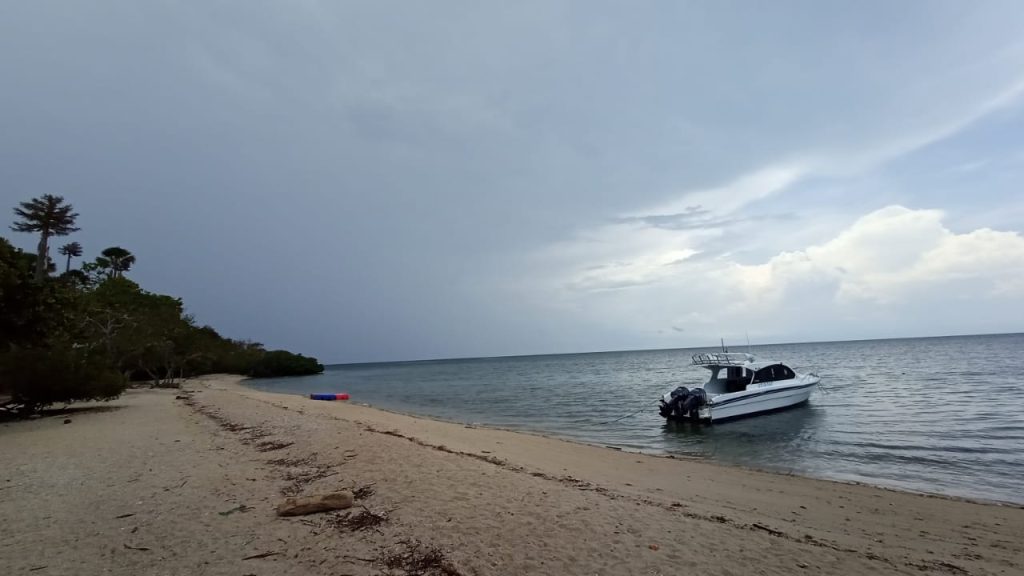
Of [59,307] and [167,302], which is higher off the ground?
[167,302]

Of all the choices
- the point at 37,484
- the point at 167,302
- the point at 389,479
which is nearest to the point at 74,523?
the point at 37,484

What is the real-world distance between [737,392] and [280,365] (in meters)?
101

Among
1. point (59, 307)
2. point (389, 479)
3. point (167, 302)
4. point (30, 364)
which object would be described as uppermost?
point (167, 302)

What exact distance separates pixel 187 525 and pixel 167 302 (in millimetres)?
48062

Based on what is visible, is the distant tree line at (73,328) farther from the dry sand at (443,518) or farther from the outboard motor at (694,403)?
the outboard motor at (694,403)

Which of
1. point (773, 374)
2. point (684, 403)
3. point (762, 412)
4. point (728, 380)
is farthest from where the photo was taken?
point (773, 374)

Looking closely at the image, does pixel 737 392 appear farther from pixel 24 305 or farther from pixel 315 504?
pixel 24 305

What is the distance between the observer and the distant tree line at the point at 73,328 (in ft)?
52.7

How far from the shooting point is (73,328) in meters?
19.3

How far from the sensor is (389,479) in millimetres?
8250

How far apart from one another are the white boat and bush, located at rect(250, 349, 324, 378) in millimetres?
97380

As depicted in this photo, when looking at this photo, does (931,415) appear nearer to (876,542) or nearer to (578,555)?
(876,542)

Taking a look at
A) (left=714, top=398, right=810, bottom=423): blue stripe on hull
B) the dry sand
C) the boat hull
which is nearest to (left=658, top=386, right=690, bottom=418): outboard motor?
the boat hull

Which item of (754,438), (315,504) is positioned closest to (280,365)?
(754,438)
